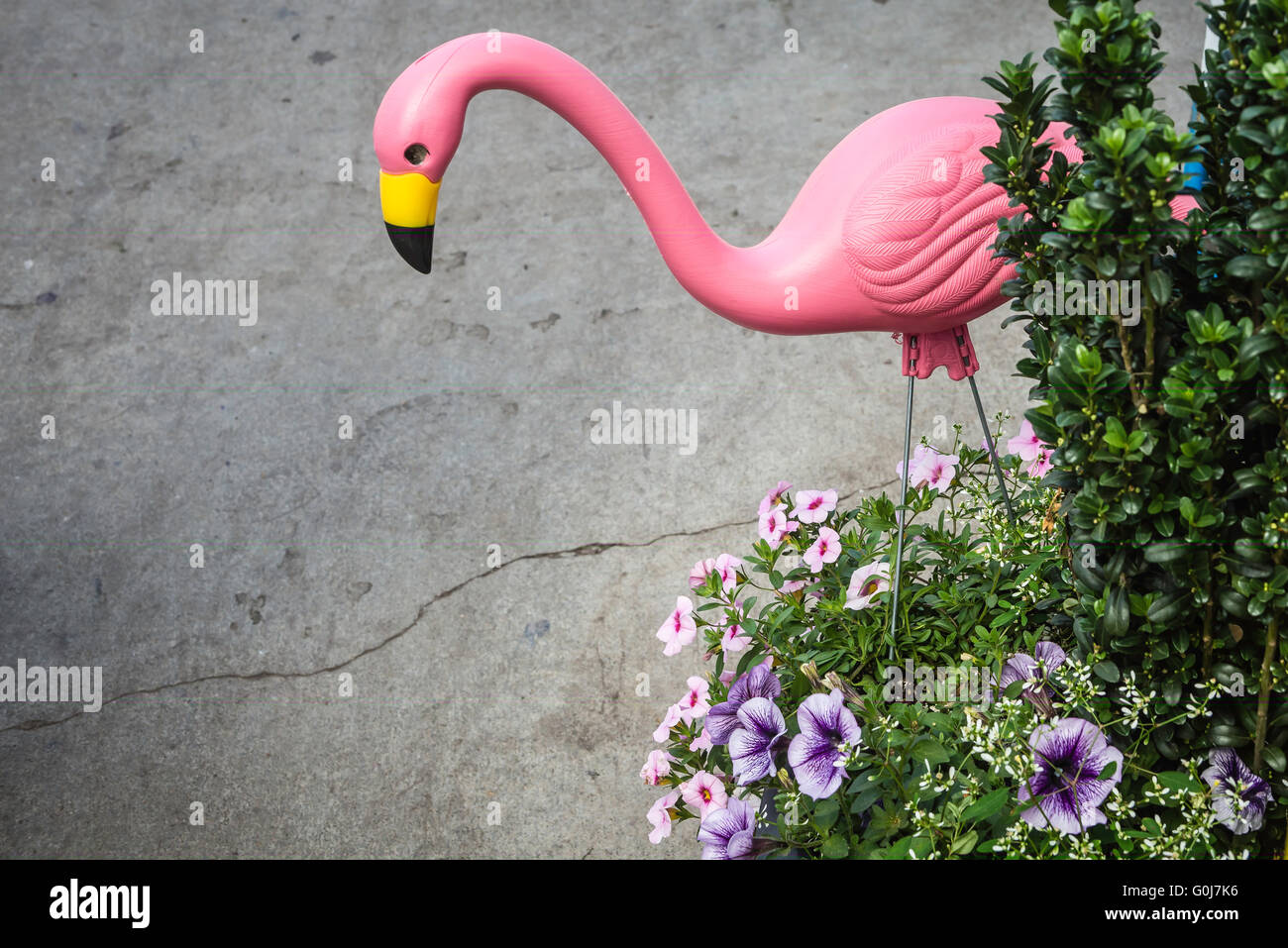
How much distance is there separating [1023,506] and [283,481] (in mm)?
1729

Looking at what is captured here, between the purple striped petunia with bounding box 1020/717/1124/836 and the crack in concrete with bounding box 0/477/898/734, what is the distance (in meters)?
1.41

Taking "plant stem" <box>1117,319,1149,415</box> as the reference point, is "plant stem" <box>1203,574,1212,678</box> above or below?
below

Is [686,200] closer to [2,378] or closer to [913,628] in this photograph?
[913,628]

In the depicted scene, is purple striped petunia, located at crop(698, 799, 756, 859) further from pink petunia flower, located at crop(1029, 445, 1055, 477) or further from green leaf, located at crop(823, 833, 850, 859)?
pink petunia flower, located at crop(1029, 445, 1055, 477)

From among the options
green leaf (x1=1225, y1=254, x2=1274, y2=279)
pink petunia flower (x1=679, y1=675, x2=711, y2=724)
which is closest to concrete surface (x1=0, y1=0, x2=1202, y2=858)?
pink petunia flower (x1=679, y1=675, x2=711, y2=724)

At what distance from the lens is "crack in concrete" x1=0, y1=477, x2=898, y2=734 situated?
7.82 ft

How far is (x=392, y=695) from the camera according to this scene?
2367 mm

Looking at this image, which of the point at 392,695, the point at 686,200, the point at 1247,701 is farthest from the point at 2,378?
the point at 1247,701

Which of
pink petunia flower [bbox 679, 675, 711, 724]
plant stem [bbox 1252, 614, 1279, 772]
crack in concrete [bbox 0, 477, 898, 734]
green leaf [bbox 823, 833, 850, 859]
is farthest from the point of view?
crack in concrete [bbox 0, 477, 898, 734]

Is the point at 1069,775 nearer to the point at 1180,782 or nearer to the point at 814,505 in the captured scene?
the point at 1180,782

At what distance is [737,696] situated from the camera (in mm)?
1417

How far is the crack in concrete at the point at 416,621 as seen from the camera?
93.8 inches

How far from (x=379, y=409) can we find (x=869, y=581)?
64.2 inches

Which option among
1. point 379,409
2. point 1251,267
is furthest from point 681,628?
point 379,409
